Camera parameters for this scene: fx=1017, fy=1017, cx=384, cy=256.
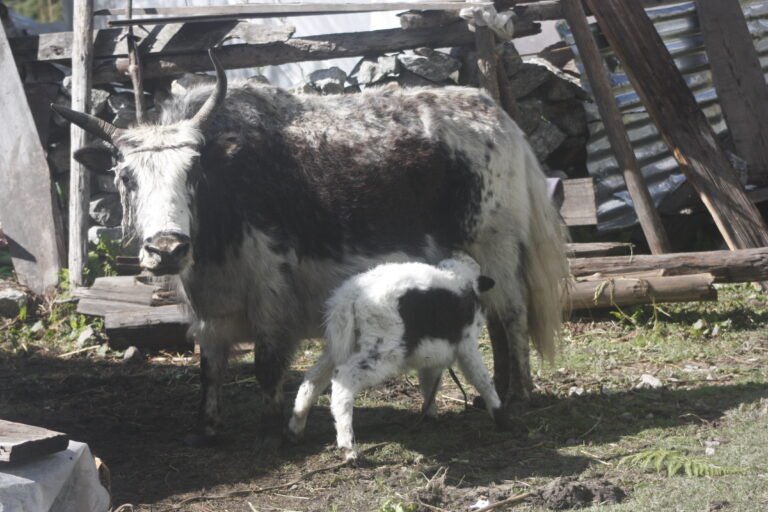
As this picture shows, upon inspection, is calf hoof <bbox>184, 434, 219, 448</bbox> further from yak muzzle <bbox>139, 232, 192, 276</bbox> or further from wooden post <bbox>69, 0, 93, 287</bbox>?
wooden post <bbox>69, 0, 93, 287</bbox>

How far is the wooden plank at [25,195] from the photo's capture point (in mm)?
8852

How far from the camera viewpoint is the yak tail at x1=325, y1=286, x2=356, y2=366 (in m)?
5.30

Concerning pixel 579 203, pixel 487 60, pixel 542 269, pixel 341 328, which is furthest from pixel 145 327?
pixel 579 203

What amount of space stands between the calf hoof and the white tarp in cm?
174

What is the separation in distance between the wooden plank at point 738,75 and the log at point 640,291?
1978mm

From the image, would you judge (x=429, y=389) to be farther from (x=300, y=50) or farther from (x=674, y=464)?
(x=300, y=50)

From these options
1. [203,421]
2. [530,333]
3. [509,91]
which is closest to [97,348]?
[203,421]

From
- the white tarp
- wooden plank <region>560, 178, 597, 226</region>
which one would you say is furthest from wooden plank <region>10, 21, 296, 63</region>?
the white tarp

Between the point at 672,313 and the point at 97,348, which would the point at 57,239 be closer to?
the point at 97,348

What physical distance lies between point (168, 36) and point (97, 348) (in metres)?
2.76

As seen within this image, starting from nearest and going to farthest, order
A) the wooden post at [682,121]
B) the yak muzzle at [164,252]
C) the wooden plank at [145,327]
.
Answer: the yak muzzle at [164,252]
the wooden plank at [145,327]
the wooden post at [682,121]

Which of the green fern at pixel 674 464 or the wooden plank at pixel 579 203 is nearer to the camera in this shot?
the green fern at pixel 674 464

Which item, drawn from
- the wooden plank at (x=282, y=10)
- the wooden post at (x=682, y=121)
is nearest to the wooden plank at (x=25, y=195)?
the wooden plank at (x=282, y=10)

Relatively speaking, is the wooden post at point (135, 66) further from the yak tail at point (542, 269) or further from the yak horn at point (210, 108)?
the yak tail at point (542, 269)
